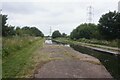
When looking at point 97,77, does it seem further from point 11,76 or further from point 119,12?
point 119,12

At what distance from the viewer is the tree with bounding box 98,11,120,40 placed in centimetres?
6519

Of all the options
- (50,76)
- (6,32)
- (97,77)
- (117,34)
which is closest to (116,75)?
(97,77)

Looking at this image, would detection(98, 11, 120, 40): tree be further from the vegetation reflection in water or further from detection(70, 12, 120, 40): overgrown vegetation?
the vegetation reflection in water

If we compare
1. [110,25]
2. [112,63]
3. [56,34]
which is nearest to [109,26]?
[110,25]

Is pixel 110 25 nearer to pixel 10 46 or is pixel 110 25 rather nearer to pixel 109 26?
pixel 109 26

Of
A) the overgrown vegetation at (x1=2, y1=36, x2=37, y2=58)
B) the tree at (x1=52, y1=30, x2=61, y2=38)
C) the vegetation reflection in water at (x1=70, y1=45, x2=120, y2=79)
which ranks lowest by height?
the vegetation reflection in water at (x1=70, y1=45, x2=120, y2=79)

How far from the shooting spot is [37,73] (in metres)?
15.0

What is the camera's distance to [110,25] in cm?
6731

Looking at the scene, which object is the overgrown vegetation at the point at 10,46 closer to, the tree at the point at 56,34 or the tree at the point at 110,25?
the tree at the point at 110,25

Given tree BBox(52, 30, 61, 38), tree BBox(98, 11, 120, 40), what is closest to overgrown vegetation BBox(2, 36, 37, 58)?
tree BBox(98, 11, 120, 40)

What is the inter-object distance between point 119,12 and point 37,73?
59526mm

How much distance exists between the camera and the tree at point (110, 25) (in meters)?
65.2

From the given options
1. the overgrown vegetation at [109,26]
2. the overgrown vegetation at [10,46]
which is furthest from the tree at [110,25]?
the overgrown vegetation at [10,46]

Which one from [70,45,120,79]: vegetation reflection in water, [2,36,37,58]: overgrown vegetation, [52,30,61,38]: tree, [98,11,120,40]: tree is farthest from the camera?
[52,30,61,38]: tree
